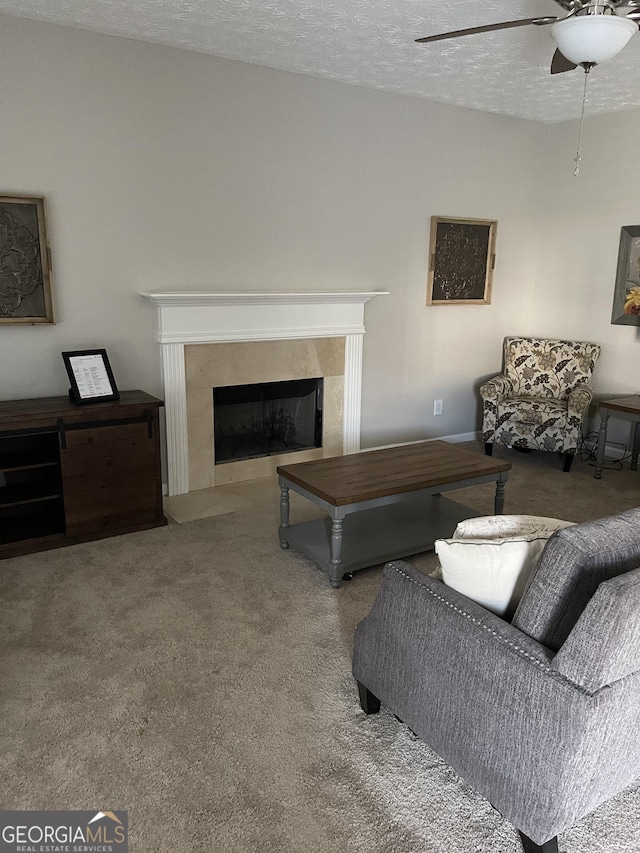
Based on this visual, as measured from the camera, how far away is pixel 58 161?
3.42 m

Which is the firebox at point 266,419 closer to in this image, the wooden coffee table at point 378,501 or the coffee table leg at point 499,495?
the wooden coffee table at point 378,501

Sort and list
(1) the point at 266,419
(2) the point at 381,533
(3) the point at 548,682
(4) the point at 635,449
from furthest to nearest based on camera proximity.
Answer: (4) the point at 635,449, (1) the point at 266,419, (2) the point at 381,533, (3) the point at 548,682

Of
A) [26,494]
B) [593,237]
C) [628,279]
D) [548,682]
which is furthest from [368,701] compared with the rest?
[593,237]

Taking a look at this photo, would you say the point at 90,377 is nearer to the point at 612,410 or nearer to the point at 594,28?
the point at 594,28

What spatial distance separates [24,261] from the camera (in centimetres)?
340

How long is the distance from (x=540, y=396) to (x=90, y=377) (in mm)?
3373

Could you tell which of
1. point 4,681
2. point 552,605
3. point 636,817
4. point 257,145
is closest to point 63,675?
point 4,681

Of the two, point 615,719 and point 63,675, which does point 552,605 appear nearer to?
point 615,719

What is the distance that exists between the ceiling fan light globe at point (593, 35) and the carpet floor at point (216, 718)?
7.06 feet

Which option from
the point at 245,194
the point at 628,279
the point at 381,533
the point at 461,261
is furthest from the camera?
the point at 461,261

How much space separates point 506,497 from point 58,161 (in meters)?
3.21

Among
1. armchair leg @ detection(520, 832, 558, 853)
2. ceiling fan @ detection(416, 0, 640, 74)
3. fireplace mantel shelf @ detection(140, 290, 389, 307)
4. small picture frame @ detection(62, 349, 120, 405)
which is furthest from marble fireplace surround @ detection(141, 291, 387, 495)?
armchair leg @ detection(520, 832, 558, 853)

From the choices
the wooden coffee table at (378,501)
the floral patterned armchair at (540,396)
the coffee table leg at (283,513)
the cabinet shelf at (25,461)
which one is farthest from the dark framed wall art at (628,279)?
the cabinet shelf at (25,461)

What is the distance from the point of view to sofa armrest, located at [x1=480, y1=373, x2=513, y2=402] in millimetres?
4918
